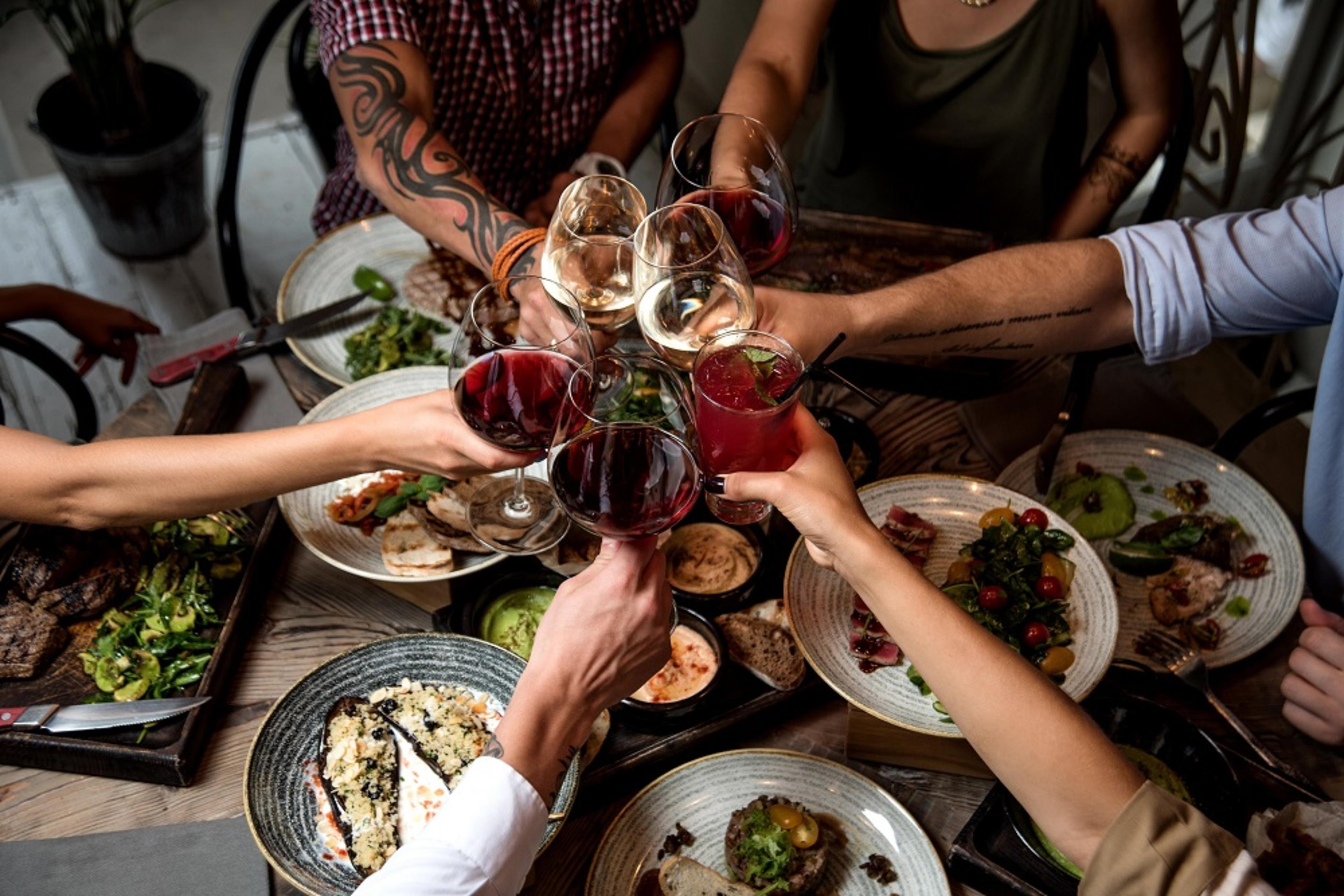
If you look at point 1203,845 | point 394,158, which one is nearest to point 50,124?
Answer: point 394,158

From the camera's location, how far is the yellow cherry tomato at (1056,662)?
1.44 metres

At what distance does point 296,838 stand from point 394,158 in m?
1.36

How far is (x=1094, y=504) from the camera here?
5.85ft

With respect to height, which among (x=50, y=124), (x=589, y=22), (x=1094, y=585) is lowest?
(x=50, y=124)

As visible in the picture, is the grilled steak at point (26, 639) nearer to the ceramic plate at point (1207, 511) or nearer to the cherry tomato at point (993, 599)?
the cherry tomato at point (993, 599)

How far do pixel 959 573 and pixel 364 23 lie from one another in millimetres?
A: 1633

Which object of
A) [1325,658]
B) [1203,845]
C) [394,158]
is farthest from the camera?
[394,158]

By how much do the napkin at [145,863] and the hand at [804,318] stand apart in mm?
1010

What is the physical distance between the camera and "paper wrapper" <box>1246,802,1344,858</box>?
1.29 meters

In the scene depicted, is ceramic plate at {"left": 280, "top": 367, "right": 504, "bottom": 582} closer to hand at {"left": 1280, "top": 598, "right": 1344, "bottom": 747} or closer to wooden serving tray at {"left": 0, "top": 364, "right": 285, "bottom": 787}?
wooden serving tray at {"left": 0, "top": 364, "right": 285, "bottom": 787}

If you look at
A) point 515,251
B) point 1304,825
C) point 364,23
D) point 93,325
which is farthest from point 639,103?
point 1304,825

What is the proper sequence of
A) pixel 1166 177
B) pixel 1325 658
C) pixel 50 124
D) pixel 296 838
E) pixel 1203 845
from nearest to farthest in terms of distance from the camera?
pixel 1203 845
pixel 296 838
pixel 1325 658
pixel 1166 177
pixel 50 124

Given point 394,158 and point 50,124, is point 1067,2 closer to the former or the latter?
point 394,158

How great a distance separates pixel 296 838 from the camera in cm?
134
